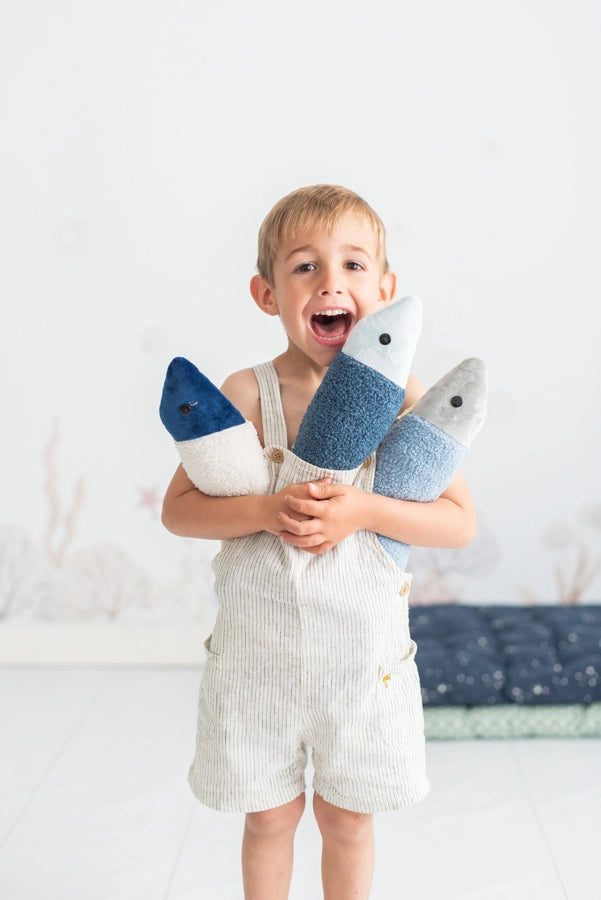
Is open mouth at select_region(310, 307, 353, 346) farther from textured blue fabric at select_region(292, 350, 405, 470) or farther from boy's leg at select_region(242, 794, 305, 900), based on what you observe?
boy's leg at select_region(242, 794, 305, 900)

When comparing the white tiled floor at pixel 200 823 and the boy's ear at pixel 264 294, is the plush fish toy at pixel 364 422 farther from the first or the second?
the white tiled floor at pixel 200 823

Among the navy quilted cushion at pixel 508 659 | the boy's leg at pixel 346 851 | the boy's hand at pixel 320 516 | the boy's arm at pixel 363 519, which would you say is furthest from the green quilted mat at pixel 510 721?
the boy's hand at pixel 320 516

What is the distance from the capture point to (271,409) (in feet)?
3.29

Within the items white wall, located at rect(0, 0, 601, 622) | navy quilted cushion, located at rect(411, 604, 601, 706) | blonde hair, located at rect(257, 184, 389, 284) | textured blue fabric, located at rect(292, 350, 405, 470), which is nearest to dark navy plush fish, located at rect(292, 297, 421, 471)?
textured blue fabric, located at rect(292, 350, 405, 470)

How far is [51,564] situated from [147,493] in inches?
11.2

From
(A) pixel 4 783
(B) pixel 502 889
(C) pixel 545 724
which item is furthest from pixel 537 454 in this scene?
(A) pixel 4 783

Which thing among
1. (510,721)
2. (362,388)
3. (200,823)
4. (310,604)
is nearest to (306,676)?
(310,604)

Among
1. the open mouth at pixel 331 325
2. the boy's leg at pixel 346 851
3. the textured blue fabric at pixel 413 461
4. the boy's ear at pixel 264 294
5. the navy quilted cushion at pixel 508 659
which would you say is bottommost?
the navy quilted cushion at pixel 508 659

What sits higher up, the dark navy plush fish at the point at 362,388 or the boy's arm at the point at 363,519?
the dark navy plush fish at the point at 362,388

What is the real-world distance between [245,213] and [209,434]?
1.28 m

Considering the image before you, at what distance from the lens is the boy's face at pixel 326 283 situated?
3.14 ft

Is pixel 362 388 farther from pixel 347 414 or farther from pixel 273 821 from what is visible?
pixel 273 821

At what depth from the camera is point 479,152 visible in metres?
2.10

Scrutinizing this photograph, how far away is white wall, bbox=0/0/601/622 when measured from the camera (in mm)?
2070
